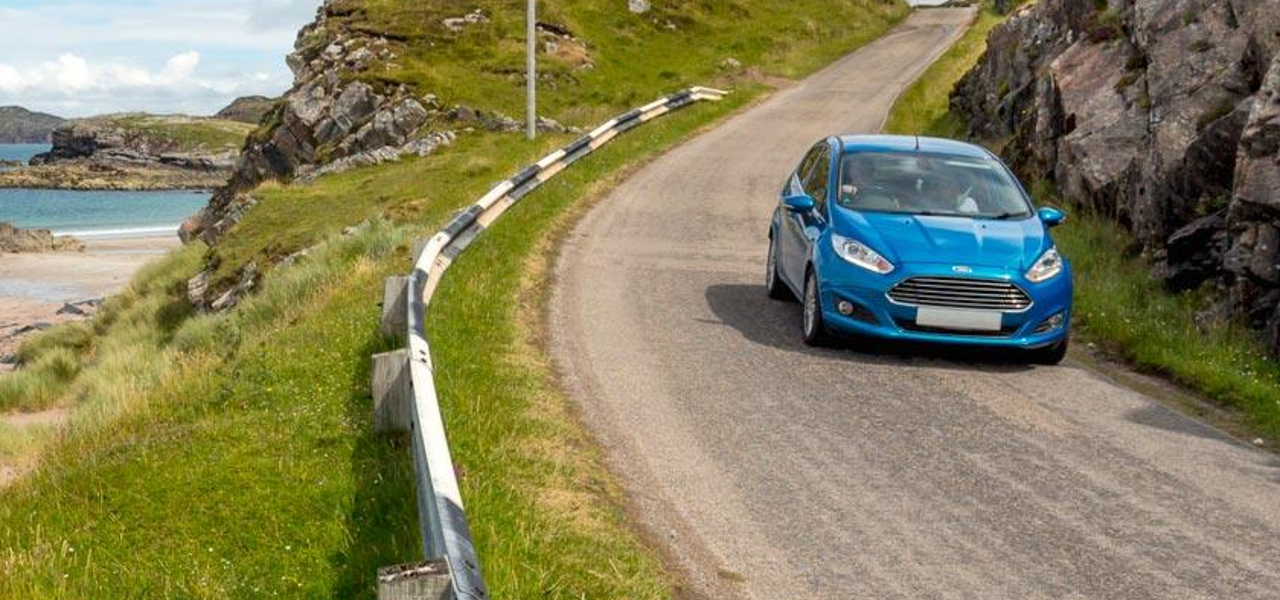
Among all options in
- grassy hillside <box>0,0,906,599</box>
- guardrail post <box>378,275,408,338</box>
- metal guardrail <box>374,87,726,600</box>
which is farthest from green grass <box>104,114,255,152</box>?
guardrail post <box>378,275,408,338</box>

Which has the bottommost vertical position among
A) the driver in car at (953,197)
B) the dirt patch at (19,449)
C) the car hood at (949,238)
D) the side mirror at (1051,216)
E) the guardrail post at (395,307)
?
the dirt patch at (19,449)

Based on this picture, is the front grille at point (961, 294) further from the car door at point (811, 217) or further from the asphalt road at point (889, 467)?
the car door at point (811, 217)

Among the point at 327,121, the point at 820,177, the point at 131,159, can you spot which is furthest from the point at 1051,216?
the point at 131,159

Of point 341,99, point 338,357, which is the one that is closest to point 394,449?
point 338,357

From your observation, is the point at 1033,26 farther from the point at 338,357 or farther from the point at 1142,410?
the point at 338,357

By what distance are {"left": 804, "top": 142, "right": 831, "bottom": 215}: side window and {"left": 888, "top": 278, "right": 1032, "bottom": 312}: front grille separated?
153 centimetres

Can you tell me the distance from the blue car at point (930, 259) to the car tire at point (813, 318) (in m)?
0.01

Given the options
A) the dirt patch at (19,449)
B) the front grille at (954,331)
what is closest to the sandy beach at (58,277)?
the dirt patch at (19,449)

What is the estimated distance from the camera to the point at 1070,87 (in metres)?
18.6

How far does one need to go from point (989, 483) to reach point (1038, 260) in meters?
3.72

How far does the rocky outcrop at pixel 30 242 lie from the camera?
67.9 meters

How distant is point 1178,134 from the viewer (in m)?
14.3

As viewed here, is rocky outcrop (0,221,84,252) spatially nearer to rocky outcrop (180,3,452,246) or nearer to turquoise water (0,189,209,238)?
turquoise water (0,189,209,238)

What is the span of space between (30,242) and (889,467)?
70434 mm
